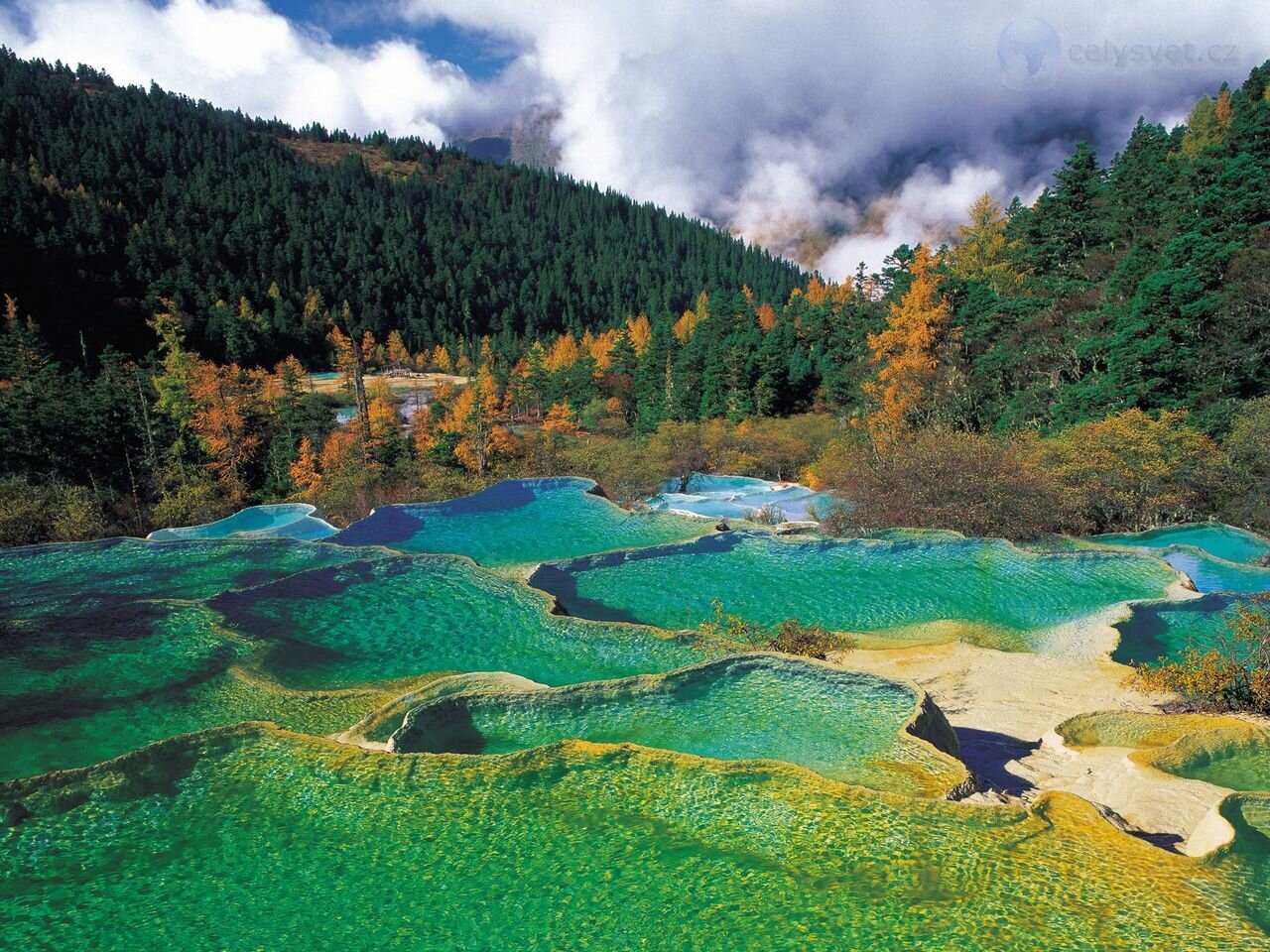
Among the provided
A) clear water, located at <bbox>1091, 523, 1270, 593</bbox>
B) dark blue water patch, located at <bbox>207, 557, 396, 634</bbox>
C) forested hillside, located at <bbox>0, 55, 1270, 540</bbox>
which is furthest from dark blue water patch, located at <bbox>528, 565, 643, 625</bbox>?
clear water, located at <bbox>1091, 523, 1270, 593</bbox>

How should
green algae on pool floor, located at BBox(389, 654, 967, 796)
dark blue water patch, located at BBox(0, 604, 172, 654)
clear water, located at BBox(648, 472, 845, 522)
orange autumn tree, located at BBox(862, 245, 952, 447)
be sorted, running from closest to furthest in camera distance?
green algae on pool floor, located at BBox(389, 654, 967, 796) → dark blue water patch, located at BBox(0, 604, 172, 654) → clear water, located at BBox(648, 472, 845, 522) → orange autumn tree, located at BBox(862, 245, 952, 447)

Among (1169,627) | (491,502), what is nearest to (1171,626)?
(1169,627)

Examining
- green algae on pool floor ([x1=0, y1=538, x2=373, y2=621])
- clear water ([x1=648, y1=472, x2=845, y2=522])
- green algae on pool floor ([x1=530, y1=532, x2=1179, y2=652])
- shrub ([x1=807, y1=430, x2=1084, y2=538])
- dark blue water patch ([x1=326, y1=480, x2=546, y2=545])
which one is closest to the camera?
green algae on pool floor ([x1=530, y1=532, x2=1179, y2=652])

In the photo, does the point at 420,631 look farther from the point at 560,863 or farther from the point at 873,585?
the point at 873,585

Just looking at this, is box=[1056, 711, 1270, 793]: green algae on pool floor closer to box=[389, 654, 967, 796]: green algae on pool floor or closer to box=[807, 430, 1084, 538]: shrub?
box=[389, 654, 967, 796]: green algae on pool floor

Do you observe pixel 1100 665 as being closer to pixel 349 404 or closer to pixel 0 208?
pixel 349 404

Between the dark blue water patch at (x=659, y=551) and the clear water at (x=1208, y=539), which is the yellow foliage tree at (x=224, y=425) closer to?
the dark blue water patch at (x=659, y=551)

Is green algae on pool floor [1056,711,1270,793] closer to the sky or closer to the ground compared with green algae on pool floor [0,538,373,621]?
closer to the ground

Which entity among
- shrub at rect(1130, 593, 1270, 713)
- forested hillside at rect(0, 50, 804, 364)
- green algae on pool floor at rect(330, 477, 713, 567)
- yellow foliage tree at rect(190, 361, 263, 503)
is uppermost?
forested hillside at rect(0, 50, 804, 364)
